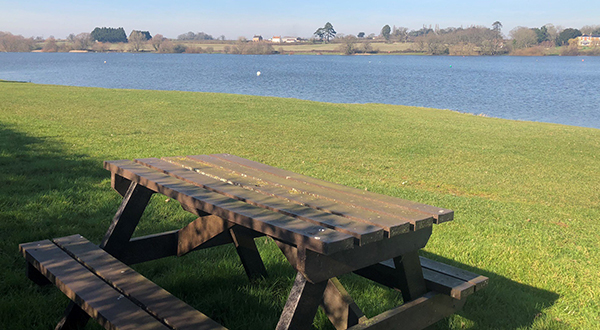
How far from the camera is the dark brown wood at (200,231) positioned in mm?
2756

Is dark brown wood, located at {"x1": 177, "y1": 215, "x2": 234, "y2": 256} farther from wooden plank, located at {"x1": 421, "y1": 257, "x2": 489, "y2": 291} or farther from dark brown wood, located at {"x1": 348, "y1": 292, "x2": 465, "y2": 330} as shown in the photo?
wooden plank, located at {"x1": 421, "y1": 257, "x2": 489, "y2": 291}

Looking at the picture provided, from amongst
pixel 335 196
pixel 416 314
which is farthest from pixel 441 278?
pixel 335 196

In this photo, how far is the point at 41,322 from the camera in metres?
2.88

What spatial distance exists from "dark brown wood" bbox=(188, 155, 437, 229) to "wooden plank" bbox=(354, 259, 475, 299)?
1.58 feet

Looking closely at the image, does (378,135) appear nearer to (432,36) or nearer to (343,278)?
(343,278)

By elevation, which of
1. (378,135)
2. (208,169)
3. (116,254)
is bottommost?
(378,135)

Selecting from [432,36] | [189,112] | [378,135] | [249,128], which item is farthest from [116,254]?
[432,36]

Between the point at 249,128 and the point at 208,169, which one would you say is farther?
the point at 249,128

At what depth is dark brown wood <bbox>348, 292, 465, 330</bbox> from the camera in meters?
2.30

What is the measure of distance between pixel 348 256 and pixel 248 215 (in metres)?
0.48

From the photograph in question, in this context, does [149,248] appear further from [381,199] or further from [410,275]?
[410,275]

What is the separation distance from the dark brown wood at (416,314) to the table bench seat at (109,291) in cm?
75

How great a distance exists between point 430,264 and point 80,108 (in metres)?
14.7

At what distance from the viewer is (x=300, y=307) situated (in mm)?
1997
